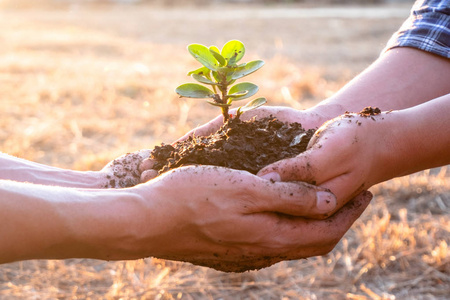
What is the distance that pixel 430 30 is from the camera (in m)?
1.77

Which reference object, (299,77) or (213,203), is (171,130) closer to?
(299,77)

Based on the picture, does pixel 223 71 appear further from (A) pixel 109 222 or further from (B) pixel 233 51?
(A) pixel 109 222

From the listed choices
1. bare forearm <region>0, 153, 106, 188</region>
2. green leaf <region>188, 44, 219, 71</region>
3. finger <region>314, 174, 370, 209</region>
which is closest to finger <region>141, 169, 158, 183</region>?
bare forearm <region>0, 153, 106, 188</region>

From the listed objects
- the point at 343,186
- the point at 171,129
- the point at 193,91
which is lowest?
the point at 343,186

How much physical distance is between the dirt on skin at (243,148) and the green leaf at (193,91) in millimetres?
110

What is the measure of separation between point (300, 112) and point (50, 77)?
14.5 feet

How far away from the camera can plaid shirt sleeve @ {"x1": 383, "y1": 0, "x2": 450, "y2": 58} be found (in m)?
1.76

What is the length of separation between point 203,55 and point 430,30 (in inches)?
32.6

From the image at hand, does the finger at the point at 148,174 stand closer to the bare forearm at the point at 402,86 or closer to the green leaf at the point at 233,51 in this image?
the green leaf at the point at 233,51

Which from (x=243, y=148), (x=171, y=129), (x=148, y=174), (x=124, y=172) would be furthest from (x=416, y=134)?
(x=171, y=129)

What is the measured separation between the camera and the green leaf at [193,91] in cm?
149

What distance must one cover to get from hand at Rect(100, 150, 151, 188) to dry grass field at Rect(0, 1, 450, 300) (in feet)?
1.75

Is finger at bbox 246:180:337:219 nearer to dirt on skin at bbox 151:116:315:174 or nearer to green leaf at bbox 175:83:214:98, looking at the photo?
dirt on skin at bbox 151:116:315:174

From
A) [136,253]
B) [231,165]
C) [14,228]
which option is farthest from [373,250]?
[14,228]
